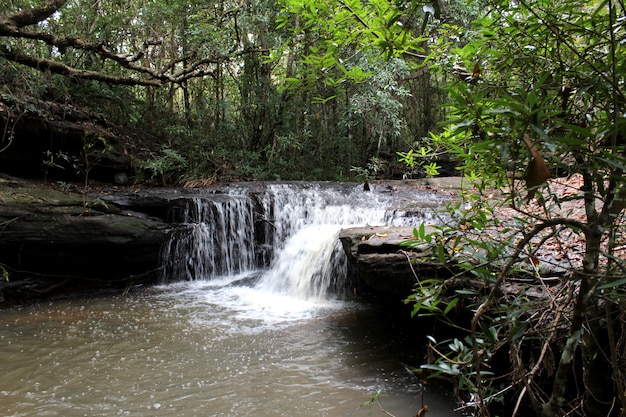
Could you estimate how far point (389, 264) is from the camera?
4.22 m

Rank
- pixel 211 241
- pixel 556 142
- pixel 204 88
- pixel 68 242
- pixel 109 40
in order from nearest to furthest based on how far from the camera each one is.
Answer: pixel 556 142 < pixel 68 242 < pixel 211 241 < pixel 109 40 < pixel 204 88

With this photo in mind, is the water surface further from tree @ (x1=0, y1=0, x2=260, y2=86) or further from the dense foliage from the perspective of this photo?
tree @ (x1=0, y1=0, x2=260, y2=86)

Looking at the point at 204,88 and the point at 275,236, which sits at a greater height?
the point at 204,88

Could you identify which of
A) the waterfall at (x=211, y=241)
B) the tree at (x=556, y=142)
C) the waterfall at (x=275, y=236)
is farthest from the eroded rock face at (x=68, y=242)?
the tree at (x=556, y=142)

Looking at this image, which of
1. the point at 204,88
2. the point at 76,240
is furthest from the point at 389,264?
the point at 204,88

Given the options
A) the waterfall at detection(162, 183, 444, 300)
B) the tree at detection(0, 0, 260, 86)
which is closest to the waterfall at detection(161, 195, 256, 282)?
the waterfall at detection(162, 183, 444, 300)

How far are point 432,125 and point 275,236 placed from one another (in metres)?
9.84

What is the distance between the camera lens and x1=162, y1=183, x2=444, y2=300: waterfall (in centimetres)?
667

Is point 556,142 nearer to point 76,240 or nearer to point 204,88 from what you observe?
point 76,240

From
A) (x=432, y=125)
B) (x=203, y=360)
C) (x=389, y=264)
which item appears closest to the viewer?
(x=203, y=360)

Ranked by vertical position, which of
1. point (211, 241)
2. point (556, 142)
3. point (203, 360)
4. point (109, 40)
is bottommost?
point (203, 360)

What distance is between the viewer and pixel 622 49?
58.4 inches

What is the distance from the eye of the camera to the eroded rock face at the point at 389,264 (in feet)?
12.7

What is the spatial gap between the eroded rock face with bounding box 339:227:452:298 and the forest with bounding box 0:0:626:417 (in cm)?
26
